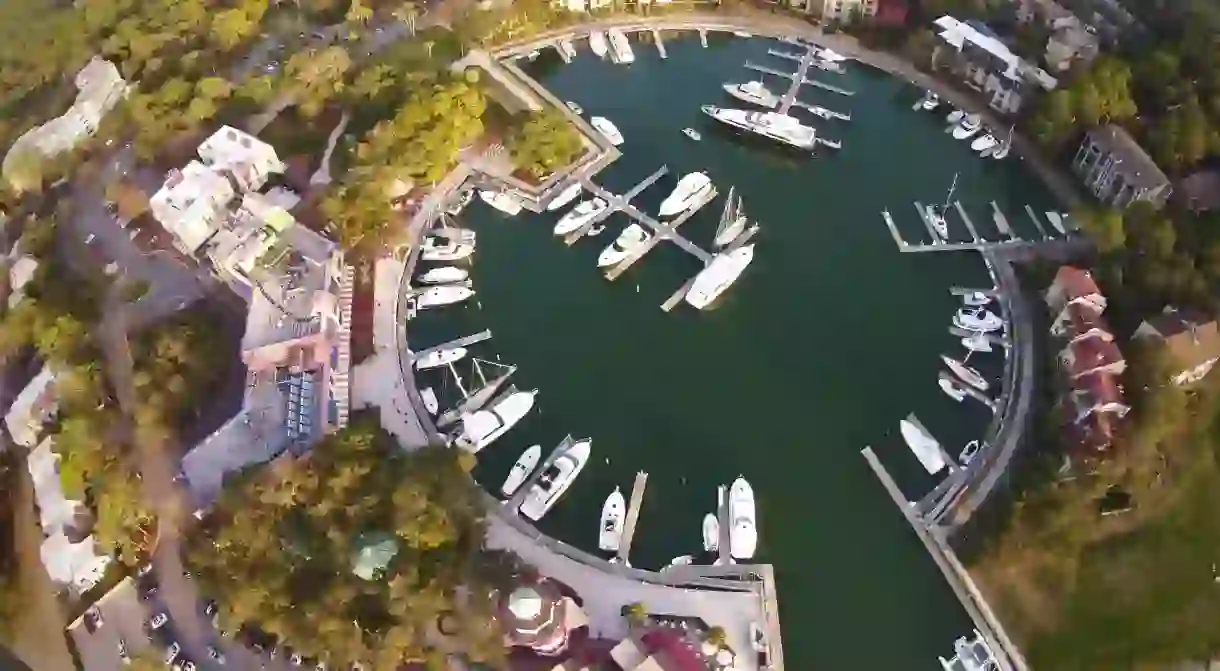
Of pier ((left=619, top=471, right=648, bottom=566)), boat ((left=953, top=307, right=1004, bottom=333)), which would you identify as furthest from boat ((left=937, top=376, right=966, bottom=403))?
pier ((left=619, top=471, right=648, bottom=566))

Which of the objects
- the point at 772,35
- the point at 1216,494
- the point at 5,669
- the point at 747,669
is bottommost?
the point at 5,669

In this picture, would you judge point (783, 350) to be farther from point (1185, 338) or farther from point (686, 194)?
point (1185, 338)

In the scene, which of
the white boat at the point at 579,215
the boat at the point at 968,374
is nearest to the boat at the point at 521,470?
the white boat at the point at 579,215

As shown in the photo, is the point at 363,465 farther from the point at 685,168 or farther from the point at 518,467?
the point at 685,168

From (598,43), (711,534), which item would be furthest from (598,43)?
(711,534)

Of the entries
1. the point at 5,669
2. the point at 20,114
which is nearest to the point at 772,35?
the point at 20,114

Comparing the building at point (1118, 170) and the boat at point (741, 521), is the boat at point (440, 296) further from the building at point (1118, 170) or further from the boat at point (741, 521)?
the building at point (1118, 170)

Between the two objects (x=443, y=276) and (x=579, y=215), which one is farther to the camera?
(x=579, y=215)
